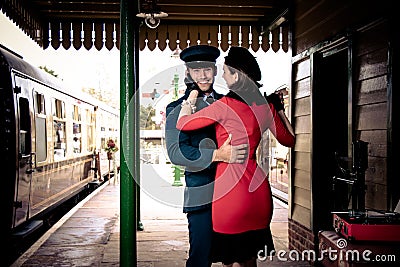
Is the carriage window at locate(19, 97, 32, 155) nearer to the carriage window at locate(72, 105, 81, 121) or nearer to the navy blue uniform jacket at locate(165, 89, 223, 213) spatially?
the navy blue uniform jacket at locate(165, 89, 223, 213)

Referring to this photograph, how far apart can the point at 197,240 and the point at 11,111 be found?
11.4 ft

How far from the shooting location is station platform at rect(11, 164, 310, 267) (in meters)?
5.81

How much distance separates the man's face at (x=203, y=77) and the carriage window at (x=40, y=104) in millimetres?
4518

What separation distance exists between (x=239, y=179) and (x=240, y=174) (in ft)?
0.09

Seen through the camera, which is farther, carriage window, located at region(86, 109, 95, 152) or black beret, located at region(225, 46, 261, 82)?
carriage window, located at region(86, 109, 95, 152)

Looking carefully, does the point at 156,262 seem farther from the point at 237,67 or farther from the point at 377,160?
the point at 237,67

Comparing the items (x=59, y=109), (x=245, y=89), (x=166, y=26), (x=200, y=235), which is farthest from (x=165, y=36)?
(x=245, y=89)

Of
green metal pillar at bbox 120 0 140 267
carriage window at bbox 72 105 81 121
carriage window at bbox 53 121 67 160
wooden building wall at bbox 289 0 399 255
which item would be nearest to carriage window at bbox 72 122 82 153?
carriage window at bbox 72 105 81 121

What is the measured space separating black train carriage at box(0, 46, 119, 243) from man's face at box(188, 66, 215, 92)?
3262 mm

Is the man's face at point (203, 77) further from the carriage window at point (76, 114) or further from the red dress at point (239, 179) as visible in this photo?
the carriage window at point (76, 114)

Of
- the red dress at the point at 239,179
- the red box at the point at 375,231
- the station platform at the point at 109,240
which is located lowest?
the station platform at the point at 109,240

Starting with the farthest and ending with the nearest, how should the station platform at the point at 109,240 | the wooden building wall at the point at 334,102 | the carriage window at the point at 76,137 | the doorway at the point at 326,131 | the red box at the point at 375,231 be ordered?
the carriage window at the point at 76,137 < the station platform at the point at 109,240 < the doorway at the point at 326,131 < the wooden building wall at the point at 334,102 < the red box at the point at 375,231

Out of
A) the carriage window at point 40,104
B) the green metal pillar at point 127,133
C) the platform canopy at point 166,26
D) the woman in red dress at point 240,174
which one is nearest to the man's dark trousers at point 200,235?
the woman in red dress at point 240,174

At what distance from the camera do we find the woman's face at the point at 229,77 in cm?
297
